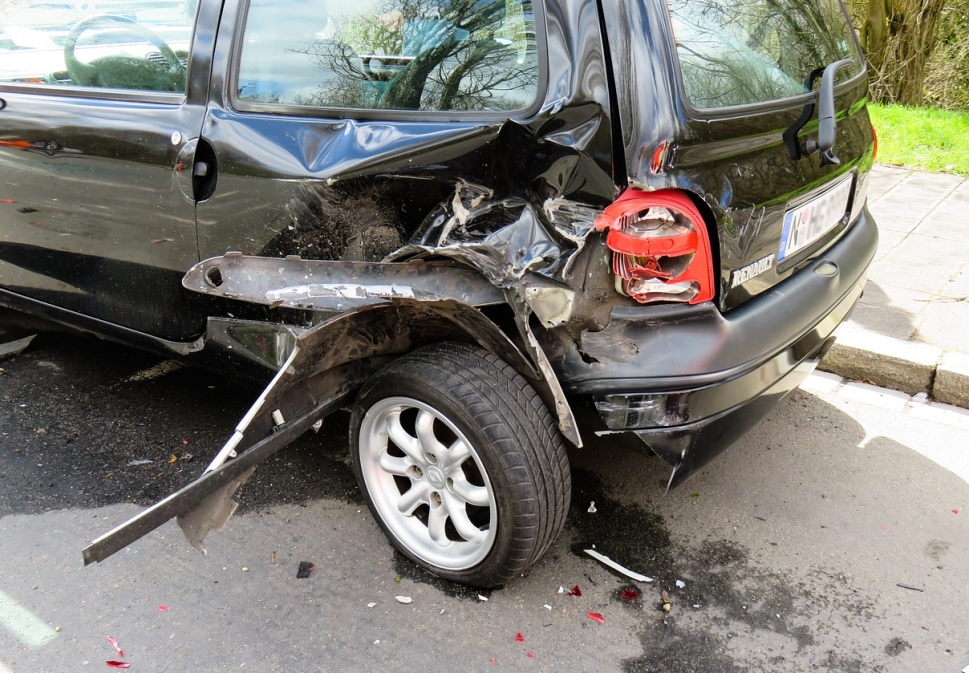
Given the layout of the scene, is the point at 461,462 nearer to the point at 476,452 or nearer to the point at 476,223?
the point at 476,452

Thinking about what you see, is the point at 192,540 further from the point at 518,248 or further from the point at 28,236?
the point at 28,236

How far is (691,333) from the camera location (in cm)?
209

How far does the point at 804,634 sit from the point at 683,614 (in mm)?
346

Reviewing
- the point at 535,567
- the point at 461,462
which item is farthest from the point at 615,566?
the point at 461,462

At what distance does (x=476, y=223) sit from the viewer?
220 cm

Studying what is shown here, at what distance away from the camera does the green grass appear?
22.4 feet

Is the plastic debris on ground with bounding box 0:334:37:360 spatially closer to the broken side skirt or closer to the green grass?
the broken side skirt

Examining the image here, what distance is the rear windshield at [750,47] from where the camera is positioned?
7.03 ft

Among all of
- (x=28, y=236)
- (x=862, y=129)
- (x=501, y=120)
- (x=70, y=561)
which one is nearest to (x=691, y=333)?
(x=501, y=120)

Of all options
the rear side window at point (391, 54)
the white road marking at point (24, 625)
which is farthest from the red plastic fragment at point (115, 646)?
the rear side window at point (391, 54)

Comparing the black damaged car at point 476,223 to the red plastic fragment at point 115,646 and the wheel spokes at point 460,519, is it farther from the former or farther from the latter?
the red plastic fragment at point 115,646

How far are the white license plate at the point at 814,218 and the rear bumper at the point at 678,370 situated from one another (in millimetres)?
260

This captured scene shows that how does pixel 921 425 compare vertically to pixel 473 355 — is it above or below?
below

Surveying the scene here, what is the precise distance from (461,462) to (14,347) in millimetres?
2906
